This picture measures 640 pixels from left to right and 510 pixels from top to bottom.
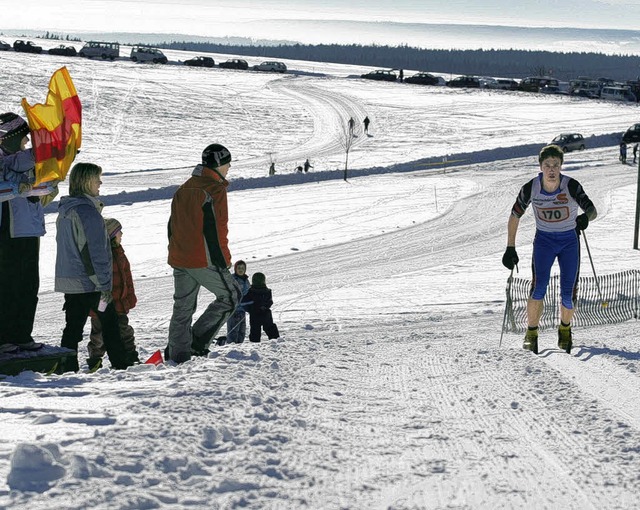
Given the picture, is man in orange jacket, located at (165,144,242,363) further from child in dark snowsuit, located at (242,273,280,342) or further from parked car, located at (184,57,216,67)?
parked car, located at (184,57,216,67)

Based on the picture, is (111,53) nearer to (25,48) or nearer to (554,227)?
(25,48)

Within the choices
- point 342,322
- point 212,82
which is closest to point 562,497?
point 342,322

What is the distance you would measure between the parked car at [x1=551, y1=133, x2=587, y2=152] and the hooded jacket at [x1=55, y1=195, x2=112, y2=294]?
3537 centimetres

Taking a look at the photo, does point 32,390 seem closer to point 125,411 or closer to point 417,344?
point 125,411

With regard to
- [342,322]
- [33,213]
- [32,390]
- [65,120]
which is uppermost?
[65,120]

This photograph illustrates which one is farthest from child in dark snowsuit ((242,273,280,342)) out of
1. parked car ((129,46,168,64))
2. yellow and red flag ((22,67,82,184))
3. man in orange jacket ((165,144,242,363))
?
parked car ((129,46,168,64))

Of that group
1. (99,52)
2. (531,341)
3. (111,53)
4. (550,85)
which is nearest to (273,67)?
(111,53)

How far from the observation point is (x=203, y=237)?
20.5ft

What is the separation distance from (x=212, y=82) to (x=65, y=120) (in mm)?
57048

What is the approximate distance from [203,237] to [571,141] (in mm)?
35730

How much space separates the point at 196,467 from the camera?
3494 millimetres

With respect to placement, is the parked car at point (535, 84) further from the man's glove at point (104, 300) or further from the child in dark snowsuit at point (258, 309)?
the man's glove at point (104, 300)

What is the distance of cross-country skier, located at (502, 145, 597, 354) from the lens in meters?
6.70

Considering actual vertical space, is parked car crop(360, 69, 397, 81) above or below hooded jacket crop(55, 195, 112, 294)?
above
